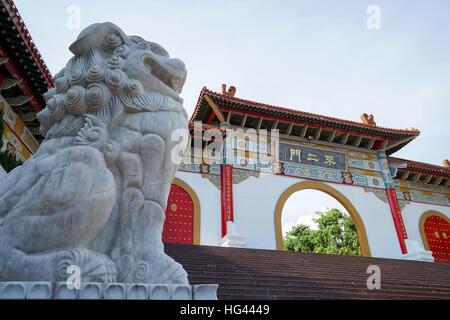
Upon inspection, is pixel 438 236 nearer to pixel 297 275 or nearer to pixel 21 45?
pixel 297 275

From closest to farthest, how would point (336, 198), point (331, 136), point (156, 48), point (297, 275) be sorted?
point (156, 48) → point (297, 275) → point (336, 198) → point (331, 136)

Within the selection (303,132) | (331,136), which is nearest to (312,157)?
(303,132)

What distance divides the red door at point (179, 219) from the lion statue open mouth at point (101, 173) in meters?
6.35

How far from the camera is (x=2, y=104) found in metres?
6.41

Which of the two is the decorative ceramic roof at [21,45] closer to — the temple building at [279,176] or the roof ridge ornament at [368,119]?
the temple building at [279,176]

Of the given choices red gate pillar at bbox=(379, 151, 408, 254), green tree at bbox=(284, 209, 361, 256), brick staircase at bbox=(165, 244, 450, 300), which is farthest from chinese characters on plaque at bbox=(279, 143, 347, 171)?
green tree at bbox=(284, 209, 361, 256)

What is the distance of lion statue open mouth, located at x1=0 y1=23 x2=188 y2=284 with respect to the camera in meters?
1.46

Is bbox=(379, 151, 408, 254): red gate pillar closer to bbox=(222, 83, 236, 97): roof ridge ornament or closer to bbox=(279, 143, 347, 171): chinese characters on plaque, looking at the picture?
bbox=(279, 143, 347, 171): chinese characters on plaque

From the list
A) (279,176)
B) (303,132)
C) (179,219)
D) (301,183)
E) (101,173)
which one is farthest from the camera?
(303,132)

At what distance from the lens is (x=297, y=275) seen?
173 inches

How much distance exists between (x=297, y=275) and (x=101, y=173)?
3.54 meters

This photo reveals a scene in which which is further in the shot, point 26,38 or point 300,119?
point 300,119

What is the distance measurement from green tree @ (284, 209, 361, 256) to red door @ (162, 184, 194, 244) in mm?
13831
